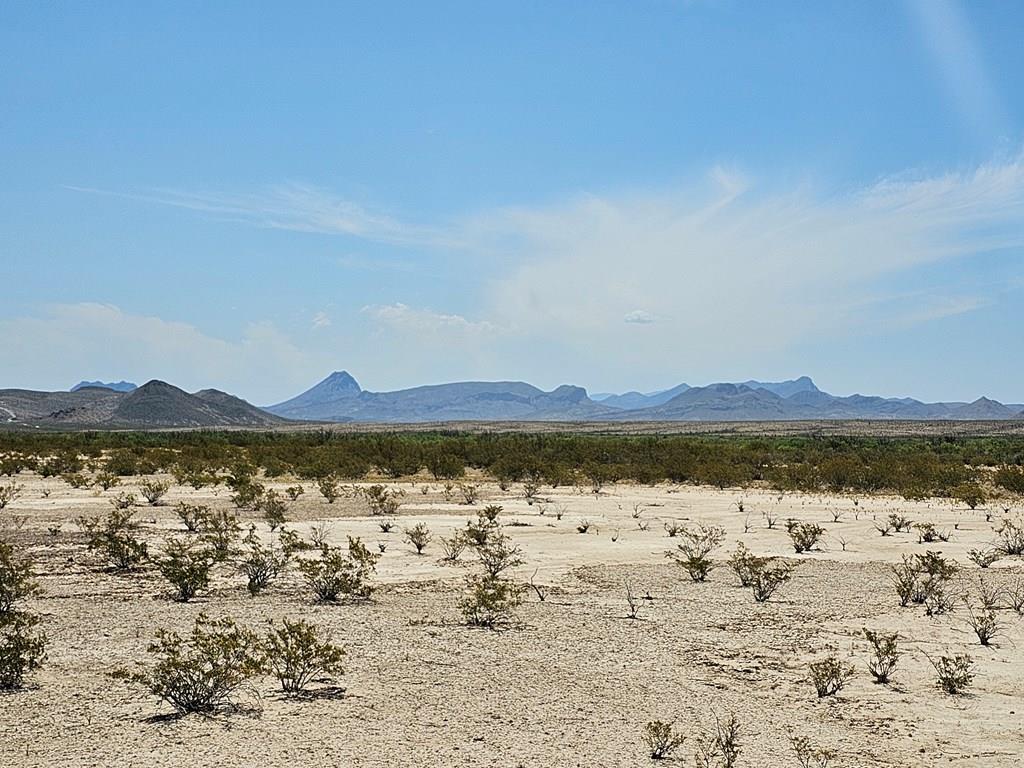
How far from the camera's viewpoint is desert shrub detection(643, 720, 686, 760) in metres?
7.95

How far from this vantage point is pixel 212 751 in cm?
796

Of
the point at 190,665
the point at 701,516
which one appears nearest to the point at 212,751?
the point at 190,665

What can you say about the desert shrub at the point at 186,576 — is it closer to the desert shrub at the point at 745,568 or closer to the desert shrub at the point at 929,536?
the desert shrub at the point at 745,568

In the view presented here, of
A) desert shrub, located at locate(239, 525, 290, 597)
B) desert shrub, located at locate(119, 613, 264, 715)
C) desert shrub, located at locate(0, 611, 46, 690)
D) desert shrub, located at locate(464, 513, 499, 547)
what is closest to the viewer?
desert shrub, located at locate(119, 613, 264, 715)

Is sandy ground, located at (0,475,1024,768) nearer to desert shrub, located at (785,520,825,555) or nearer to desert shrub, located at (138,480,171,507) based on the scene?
desert shrub, located at (785,520,825,555)

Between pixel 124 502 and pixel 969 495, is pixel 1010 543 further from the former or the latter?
pixel 124 502

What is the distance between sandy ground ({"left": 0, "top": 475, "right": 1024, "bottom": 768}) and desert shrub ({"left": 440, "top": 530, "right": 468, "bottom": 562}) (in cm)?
27

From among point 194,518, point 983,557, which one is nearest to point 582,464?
point 194,518

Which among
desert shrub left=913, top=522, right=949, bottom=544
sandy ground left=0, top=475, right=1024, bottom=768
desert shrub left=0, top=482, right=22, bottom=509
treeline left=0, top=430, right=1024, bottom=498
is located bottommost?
sandy ground left=0, top=475, right=1024, bottom=768

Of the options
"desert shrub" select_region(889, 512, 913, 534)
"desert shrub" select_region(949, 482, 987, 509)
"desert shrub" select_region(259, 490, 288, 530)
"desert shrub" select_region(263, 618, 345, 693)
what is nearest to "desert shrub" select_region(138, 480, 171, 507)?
"desert shrub" select_region(259, 490, 288, 530)

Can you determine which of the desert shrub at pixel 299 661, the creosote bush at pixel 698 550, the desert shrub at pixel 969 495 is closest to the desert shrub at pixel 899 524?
the creosote bush at pixel 698 550

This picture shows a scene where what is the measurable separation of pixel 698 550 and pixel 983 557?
5.90 meters

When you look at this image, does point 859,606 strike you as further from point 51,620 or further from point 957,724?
point 51,620

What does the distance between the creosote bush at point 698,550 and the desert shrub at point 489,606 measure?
4339 millimetres
